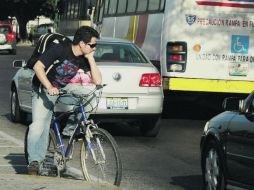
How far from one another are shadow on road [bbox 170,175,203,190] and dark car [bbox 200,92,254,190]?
597 millimetres

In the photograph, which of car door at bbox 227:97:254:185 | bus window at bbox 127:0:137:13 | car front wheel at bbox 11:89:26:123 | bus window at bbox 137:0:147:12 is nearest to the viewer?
car door at bbox 227:97:254:185

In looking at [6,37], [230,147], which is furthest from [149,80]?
[6,37]

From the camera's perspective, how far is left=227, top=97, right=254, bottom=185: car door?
7203 mm

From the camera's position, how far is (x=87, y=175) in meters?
7.93

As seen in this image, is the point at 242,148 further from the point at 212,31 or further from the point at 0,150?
the point at 212,31

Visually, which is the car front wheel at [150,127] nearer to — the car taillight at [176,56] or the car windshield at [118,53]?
the car windshield at [118,53]

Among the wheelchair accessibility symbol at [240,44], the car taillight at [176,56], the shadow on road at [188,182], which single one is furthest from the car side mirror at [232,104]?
the wheelchair accessibility symbol at [240,44]

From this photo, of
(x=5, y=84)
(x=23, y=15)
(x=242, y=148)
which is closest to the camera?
(x=242, y=148)

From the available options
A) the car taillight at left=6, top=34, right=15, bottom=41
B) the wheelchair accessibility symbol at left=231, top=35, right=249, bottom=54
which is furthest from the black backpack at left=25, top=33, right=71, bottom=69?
the car taillight at left=6, top=34, right=15, bottom=41

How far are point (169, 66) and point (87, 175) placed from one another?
24.9 feet

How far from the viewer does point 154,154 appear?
1142 centimetres

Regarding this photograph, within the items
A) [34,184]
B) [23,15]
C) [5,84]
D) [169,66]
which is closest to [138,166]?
[34,184]

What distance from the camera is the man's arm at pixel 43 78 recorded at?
308 inches

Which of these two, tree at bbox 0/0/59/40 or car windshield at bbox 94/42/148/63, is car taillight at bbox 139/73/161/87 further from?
tree at bbox 0/0/59/40
